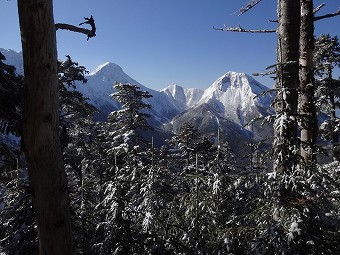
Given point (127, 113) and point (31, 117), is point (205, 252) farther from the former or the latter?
point (127, 113)

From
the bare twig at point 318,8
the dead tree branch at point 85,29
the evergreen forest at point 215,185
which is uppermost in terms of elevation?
the bare twig at point 318,8

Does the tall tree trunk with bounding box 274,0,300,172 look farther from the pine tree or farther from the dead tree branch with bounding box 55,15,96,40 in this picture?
the pine tree

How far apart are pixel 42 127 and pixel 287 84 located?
352cm

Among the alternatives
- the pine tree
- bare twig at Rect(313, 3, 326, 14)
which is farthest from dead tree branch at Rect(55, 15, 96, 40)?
the pine tree

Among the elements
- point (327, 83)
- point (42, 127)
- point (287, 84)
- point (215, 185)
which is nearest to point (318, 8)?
point (287, 84)

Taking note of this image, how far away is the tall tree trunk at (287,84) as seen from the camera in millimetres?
4363

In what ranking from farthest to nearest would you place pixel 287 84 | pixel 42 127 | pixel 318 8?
1. pixel 318 8
2. pixel 287 84
3. pixel 42 127

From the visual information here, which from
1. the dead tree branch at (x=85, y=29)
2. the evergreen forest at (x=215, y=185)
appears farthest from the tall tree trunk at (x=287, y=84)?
the dead tree branch at (x=85, y=29)

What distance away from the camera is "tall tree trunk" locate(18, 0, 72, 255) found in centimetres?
329

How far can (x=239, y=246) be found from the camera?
189 inches

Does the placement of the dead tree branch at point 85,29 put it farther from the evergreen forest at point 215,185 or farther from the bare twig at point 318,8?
the bare twig at point 318,8

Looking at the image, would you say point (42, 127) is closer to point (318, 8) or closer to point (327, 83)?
point (318, 8)

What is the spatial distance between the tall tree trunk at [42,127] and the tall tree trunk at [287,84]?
2.81 metres

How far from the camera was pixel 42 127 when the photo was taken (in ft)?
10.8
